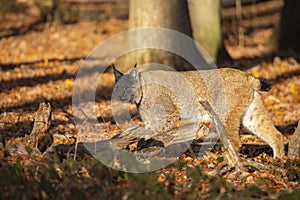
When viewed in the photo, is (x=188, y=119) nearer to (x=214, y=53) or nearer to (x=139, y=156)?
(x=139, y=156)

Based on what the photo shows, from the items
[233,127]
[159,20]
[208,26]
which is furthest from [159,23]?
[233,127]

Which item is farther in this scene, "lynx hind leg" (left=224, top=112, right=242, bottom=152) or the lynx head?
the lynx head

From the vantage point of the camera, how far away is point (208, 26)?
11641 mm

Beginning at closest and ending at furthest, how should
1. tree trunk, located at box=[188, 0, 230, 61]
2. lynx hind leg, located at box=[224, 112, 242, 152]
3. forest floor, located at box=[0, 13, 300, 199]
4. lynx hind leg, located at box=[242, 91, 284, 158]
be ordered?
forest floor, located at box=[0, 13, 300, 199]
lynx hind leg, located at box=[224, 112, 242, 152]
lynx hind leg, located at box=[242, 91, 284, 158]
tree trunk, located at box=[188, 0, 230, 61]

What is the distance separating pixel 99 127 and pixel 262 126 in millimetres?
2268

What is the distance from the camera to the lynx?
267 inches

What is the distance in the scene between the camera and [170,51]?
1009cm

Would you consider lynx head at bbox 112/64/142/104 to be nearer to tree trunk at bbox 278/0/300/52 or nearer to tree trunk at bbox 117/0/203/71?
tree trunk at bbox 117/0/203/71

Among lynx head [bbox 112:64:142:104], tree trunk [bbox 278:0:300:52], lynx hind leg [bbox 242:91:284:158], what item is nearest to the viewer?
lynx hind leg [bbox 242:91:284:158]

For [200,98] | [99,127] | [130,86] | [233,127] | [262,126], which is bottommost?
[99,127]

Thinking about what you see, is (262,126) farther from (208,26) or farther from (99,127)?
(208,26)

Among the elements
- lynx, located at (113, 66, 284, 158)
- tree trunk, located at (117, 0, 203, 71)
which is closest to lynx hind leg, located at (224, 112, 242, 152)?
lynx, located at (113, 66, 284, 158)

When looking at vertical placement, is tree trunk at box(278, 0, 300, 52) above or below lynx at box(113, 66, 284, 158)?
below

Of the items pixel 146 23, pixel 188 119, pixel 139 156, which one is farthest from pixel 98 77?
pixel 139 156
